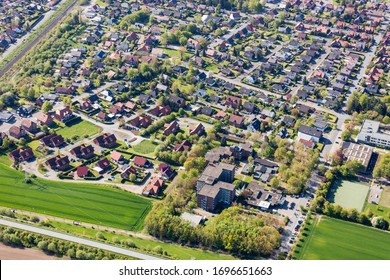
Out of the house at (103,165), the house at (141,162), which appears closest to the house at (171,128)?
the house at (141,162)

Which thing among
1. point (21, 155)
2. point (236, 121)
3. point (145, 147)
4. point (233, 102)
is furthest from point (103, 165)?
point (233, 102)

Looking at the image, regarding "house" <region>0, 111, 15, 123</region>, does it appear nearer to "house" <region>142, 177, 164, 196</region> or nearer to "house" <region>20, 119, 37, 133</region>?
"house" <region>20, 119, 37, 133</region>

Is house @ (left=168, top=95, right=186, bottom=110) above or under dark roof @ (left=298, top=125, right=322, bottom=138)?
under

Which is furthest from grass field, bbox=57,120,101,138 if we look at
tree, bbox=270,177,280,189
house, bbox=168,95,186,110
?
tree, bbox=270,177,280,189

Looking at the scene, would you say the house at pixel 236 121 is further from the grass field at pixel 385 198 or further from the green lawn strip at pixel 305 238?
the grass field at pixel 385 198

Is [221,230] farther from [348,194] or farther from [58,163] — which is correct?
[58,163]

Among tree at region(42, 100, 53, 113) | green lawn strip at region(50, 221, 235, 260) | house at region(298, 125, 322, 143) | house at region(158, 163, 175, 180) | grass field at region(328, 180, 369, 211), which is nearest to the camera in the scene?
green lawn strip at region(50, 221, 235, 260)

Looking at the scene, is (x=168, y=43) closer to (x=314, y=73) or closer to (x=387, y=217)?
(x=314, y=73)
